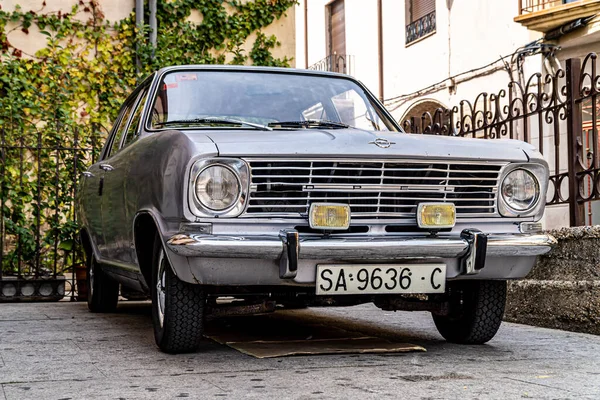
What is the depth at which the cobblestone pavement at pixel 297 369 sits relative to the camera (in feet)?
11.5

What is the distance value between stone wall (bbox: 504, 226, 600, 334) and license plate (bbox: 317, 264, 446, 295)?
1.74 m

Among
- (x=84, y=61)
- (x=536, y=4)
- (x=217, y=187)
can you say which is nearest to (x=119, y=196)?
(x=217, y=187)

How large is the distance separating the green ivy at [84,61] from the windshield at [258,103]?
425cm

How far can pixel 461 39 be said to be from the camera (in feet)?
61.6

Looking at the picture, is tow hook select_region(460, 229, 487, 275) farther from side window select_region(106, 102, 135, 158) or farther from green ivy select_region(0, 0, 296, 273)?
green ivy select_region(0, 0, 296, 273)

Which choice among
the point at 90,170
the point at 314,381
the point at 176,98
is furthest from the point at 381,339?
the point at 90,170

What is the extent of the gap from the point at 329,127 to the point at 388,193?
33.4 inches

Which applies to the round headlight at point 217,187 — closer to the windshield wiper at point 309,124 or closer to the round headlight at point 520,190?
the windshield wiper at point 309,124

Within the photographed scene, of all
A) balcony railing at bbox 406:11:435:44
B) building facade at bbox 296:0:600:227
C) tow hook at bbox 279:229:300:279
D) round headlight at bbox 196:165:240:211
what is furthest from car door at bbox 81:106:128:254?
balcony railing at bbox 406:11:435:44

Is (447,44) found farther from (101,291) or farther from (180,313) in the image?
(180,313)

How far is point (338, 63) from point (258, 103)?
18.5m

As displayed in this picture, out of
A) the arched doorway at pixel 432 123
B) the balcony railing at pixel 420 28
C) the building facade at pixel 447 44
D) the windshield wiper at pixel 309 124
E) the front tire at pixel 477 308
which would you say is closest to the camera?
the front tire at pixel 477 308

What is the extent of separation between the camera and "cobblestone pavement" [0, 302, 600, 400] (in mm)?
3508

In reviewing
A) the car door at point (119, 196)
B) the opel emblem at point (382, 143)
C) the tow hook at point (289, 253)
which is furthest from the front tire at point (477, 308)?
the car door at point (119, 196)
